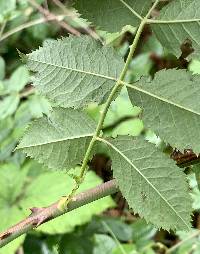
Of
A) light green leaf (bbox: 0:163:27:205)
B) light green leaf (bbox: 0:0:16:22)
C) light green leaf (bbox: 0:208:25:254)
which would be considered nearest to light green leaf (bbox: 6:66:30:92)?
light green leaf (bbox: 0:0:16:22)

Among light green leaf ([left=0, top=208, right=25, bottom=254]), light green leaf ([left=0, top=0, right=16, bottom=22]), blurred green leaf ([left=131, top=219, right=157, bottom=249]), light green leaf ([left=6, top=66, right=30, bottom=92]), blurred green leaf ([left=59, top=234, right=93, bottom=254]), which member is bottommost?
blurred green leaf ([left=59, top=234, right=93, bottom=254])

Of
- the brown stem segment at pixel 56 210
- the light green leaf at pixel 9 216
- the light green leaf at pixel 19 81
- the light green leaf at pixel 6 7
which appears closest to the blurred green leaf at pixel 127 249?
the light green leaf at pixel 9 216

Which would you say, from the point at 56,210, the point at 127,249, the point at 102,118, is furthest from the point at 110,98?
the point at 127,249

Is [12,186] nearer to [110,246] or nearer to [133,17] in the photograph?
[110,246]

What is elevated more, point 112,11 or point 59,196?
point 112,11

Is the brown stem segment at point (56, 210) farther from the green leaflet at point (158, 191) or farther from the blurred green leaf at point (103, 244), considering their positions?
the blurred green leaf at point (103, 244)

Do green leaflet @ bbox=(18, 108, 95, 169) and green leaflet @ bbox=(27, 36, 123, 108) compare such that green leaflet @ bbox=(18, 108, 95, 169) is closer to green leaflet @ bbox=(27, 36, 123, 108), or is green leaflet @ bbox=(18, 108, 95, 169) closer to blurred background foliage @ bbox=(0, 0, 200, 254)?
green leaflet @ bbox=(27, 36, 123, 108)

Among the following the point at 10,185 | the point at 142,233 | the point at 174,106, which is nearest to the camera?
the point at 174,106

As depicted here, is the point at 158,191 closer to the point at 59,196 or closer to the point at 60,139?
the point at 60,139
